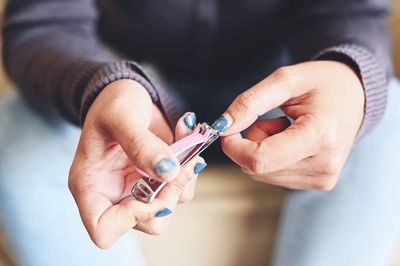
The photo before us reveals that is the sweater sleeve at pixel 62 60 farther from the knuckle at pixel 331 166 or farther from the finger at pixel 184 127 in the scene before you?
the knuckle at pixel 331 166

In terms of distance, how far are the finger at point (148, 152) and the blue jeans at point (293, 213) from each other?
158 millimetres

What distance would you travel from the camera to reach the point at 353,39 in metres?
0.40

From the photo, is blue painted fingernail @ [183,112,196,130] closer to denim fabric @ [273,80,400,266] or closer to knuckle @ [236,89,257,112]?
knuckle @ [236,89,257,112]

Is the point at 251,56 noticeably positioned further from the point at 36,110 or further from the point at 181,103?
the point at 36,110

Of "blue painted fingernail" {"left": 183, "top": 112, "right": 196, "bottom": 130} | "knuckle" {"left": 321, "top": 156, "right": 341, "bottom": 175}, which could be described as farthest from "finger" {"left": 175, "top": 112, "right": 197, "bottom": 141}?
"knuckle" {"left": 321, "top": 156, "right": 341, "bottom": 175}

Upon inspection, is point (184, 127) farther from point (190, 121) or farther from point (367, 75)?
point (367, 75)

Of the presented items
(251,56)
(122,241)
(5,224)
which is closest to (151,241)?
(122,241)

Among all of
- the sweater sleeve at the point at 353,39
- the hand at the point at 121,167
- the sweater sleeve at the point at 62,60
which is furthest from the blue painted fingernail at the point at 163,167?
the sweater sleeve at the point at 353,39

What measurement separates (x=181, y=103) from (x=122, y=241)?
24cm

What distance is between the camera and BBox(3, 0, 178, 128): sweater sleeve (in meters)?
0.35

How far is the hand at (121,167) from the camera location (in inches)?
10.6

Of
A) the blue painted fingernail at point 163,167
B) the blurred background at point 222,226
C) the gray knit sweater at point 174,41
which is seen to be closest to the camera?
the blue painted fingernail at point 163,167

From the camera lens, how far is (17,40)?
0.48 m

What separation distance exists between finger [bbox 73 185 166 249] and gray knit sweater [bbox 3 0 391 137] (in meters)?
0.10
